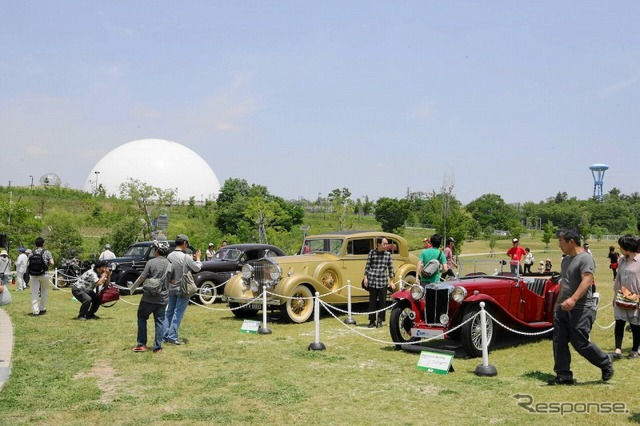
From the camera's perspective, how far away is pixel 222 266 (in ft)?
52.1

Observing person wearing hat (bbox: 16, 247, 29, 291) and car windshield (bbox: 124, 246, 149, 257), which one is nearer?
car windshield (bbox: 124, 246, 149, 257)

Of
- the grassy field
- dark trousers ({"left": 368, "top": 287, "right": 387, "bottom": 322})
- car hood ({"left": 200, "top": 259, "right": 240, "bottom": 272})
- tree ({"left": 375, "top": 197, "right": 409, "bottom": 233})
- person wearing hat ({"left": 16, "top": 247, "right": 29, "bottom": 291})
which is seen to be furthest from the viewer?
tree ({"left": 375, "top": 197, "right": 409, "bottom": 233})

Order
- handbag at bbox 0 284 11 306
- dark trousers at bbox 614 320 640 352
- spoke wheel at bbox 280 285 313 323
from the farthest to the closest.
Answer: spoke wheel at bbox 280 285 313 323
dark trousers at bbox 614 320 640 352
handbag at bbox 0 284 11 306

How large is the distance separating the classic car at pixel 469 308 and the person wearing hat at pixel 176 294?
11.2 ft

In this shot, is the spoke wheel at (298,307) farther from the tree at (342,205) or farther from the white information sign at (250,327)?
the tree at (342,205)

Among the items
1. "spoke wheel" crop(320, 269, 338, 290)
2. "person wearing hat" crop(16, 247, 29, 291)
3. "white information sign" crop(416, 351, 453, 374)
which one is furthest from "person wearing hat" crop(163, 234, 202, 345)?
"person wearing hat" crop(16, 247, 29, 291)

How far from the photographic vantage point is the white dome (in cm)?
8988

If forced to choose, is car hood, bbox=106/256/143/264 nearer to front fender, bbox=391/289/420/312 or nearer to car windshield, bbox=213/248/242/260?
car windshield, bbox=213/248/242/260

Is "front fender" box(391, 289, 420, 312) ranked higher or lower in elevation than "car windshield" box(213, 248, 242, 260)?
lower

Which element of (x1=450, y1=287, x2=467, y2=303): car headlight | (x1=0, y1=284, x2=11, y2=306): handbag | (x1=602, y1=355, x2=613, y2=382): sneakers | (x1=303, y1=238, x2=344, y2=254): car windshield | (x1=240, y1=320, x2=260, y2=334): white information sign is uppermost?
(x1=303, y1=238, x2=344, y2=254): car windshield

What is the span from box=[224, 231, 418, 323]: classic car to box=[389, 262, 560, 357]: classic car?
8.92ft

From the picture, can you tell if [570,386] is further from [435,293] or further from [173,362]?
[173,362]

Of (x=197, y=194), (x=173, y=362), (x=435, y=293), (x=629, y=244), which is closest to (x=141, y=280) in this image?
(x=173, y=362)

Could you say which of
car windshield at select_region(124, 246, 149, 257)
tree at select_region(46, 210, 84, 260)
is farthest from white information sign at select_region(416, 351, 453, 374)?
tree at select_region(46, 210, 84, 260)
